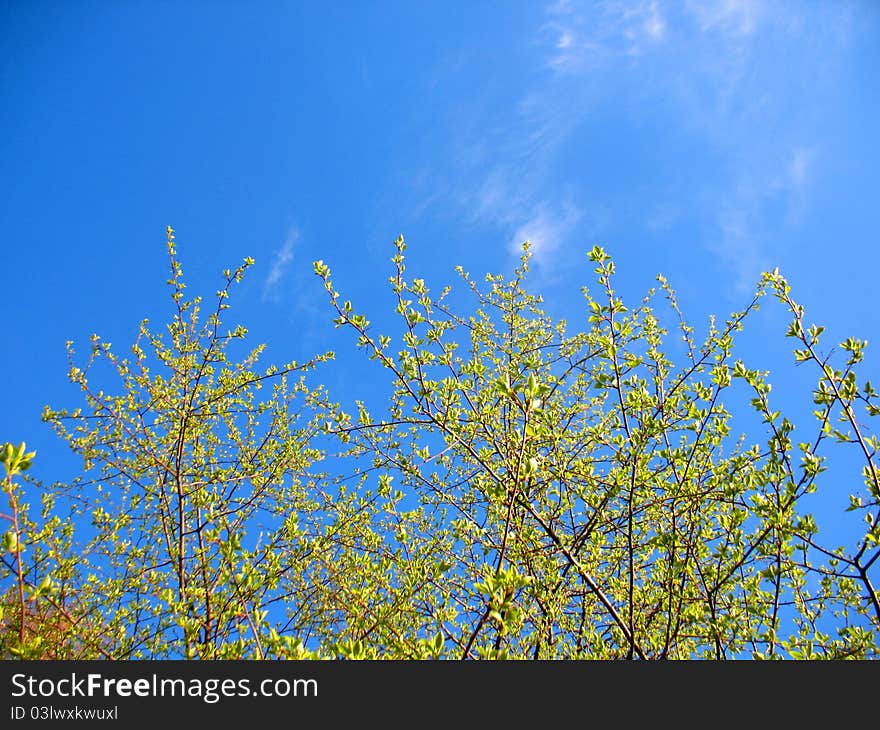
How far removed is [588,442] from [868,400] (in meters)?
2.08

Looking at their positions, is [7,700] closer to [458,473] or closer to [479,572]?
[479,572]

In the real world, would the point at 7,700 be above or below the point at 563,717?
above

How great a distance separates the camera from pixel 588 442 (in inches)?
185

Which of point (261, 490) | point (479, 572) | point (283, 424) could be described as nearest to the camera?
point (479, 572)

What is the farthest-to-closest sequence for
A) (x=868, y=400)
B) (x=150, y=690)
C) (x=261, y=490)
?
(x=261, y=490) < (x=868, y=400) < (x=150, y=690)

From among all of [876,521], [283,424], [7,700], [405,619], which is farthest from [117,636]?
[876,521]

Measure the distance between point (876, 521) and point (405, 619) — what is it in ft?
10.2

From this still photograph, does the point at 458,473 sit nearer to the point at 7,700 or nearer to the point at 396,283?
the point at 396,283

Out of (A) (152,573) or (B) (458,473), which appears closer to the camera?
(A) (152,573)

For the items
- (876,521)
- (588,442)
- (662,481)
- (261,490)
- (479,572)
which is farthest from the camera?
(261,490)

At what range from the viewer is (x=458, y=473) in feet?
16.8

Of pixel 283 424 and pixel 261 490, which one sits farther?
pixel 283 424

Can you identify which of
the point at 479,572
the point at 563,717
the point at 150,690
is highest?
the point at 479,572

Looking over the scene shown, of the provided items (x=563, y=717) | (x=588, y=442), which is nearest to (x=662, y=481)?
(x=588, y=442)
